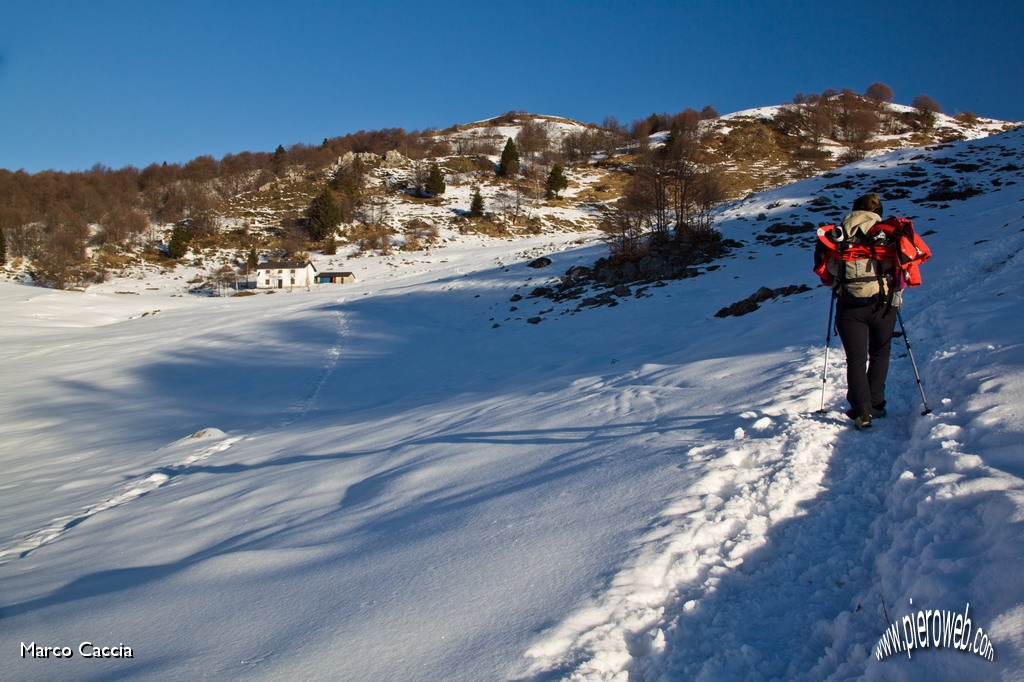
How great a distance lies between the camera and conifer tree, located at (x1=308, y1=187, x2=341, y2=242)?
6116 cm

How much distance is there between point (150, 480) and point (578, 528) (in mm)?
8064

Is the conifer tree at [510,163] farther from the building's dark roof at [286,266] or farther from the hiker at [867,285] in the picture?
the hiker at [867,285]

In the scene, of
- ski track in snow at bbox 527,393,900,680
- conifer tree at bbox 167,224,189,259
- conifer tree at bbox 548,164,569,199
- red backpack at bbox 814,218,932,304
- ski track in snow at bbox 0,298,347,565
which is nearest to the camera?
ski track in snow at bbox 527,393,900,680

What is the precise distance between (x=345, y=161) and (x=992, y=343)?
89.1 metres

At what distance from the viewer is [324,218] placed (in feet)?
201

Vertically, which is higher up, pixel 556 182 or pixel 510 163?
pixel 510 163

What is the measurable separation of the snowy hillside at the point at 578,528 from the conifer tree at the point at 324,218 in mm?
53138

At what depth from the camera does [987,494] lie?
279 centimetres

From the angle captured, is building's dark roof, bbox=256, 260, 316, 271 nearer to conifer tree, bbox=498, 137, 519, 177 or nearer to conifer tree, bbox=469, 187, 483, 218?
conifer tree, bbox=469, 187, 483, 218

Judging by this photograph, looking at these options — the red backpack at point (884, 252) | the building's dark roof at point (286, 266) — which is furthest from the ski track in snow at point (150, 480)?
the building's dark roof at point (286, 266)

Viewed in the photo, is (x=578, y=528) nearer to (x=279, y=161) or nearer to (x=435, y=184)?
(x=435, y=184)

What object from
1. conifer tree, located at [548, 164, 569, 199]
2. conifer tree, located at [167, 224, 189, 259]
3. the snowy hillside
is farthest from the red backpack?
conifer tree, located at [548, 164, 569, 199]

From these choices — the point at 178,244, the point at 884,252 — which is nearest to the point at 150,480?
the point at 884,252

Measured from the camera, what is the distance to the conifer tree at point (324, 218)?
61.2m
